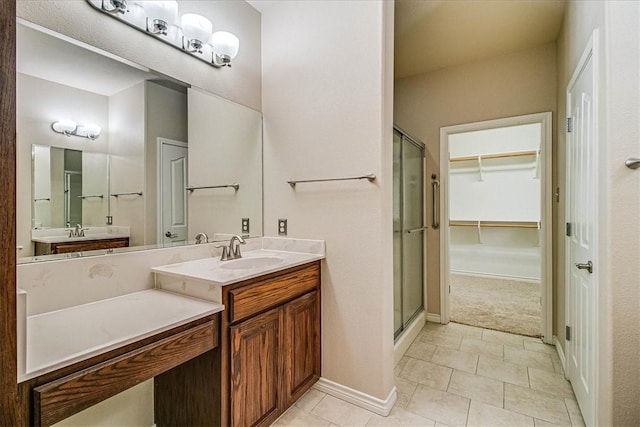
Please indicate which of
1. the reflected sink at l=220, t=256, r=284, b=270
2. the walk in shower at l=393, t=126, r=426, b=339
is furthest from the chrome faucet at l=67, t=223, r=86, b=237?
the walk in shower at l=393, t=126, r=426, b=339

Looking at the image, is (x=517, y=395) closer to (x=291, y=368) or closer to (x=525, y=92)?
(x=291, y=368)

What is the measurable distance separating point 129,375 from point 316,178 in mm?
1415

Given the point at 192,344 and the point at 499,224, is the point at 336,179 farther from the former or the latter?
the point at 499,224

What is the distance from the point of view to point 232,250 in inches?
74.1

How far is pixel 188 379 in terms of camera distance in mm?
1426

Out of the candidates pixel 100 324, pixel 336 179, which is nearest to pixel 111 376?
pixel 100 324

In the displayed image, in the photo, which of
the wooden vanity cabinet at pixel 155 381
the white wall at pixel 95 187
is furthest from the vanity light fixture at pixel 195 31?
the wooden vanity cabinet at pixel 155 381

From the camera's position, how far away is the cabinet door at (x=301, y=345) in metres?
1.70

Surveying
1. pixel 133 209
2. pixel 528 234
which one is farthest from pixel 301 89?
Answer: pixel 528 234

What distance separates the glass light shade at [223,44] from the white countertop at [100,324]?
58.5 inches

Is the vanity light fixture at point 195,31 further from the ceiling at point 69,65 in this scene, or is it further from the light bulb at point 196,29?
the ceiling at point 69,65

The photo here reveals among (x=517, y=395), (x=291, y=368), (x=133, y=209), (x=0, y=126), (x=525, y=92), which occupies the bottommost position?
(x=517, y=395)

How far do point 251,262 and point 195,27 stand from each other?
1.44 meters

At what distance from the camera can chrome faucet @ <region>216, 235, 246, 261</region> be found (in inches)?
72.5
